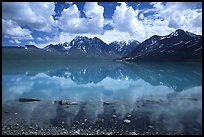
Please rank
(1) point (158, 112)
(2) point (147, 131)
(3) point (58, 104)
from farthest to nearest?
(3) point (58, 104) < (1) point (158, 112) < (2) point (147, 131)

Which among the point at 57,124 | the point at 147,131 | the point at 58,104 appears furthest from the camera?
the point at 58,104

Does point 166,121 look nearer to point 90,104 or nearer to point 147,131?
→ point 147,131

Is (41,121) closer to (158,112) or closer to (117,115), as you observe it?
(117,115)

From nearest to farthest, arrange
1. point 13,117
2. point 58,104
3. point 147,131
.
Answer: point 147,131 → point 13,117 → point 58,104

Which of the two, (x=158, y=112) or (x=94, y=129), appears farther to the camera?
(x=158, y=112)

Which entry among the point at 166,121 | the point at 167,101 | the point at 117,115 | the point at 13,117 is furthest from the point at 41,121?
the point at 167,101

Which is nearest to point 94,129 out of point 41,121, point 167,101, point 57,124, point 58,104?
point 57,124

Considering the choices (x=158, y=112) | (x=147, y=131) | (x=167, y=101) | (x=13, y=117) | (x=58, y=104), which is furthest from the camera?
(x=167, y=101)

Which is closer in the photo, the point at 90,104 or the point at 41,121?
the point at 41,121
